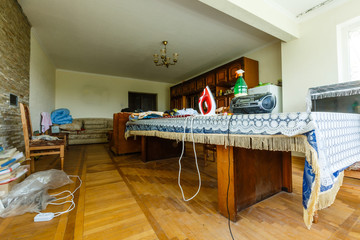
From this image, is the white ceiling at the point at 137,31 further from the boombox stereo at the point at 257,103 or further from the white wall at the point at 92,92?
the boombox stereo at the point at 257,103

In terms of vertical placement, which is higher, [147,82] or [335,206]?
[147,82]

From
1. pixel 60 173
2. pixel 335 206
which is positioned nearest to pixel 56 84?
pixel 60 173

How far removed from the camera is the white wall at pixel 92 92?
5738 millimetres

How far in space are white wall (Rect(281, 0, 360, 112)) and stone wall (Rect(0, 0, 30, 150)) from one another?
15.3 ft

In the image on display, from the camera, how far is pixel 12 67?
230 cm

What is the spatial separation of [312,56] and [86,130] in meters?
6.25

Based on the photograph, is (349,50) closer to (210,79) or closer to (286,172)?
(286,172)

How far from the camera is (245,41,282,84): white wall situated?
12.1 ft

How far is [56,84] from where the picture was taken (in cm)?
562

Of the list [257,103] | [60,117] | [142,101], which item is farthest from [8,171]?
[142,101]

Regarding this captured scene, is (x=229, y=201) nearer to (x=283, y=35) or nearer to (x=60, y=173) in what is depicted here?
(x=60, y=173)

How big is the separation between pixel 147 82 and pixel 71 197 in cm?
635

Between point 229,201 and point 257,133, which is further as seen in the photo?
point 229,201

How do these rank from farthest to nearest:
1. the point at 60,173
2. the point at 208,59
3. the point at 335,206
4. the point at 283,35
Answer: the point at 208,59 < the point at 283,35 < the point at 60,173 < the point at 335,206
